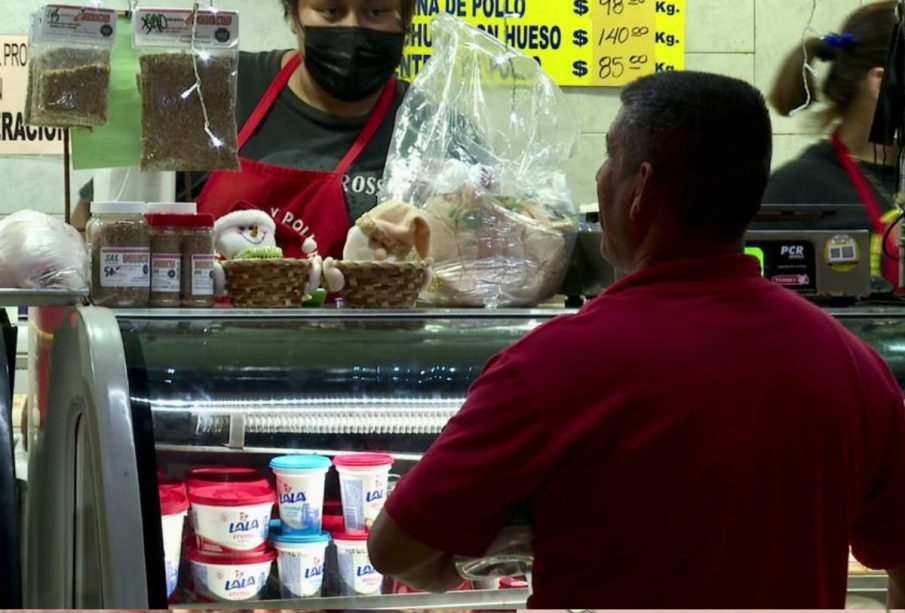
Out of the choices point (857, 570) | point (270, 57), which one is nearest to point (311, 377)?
point (857, 570)

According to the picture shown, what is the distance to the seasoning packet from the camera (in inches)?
70.2

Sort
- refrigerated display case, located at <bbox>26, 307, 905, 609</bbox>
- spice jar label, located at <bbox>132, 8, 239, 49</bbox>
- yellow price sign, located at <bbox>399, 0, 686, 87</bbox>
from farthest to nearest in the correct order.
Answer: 1. yellow price sign, located at <bbox>399, 0, 686, 87</bbox>
2. spice jar label, located at <bbox>132, 8, 239, 49</bbox>
3. refrigerated display case, located at <bbox>26, 307, 905, 609</bbox>

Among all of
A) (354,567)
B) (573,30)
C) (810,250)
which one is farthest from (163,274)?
(573,30)

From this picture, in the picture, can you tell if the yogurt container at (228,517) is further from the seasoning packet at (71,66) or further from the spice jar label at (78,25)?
the spice jar label at (78,25)

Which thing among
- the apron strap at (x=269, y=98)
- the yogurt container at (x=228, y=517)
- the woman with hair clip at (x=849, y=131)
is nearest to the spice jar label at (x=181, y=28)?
the yogurt container at (x=228, y=517)

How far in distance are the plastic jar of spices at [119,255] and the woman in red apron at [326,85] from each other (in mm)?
833

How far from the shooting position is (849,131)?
332 centimetres

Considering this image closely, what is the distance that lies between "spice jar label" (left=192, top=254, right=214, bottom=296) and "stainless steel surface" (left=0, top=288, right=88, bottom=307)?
156 mm

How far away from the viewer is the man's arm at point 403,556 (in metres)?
1.17

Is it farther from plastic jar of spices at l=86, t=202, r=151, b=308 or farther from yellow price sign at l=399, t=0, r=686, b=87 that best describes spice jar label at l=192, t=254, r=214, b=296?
yellow price sign at l=399, t=0, r=686, b=87

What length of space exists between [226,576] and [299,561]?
0.12 metres

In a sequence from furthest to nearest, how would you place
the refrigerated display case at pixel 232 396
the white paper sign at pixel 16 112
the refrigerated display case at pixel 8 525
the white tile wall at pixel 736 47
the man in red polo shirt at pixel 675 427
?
the white tile wall at pixel 736 47, the white paper sign at pixel 16 112, the refrigerated display case at pixel 8 525, the refrigerated display case at pixel 232 396, the man in red polo shirt at pixel 675 427

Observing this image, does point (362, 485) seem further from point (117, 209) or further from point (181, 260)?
point (117, 209)

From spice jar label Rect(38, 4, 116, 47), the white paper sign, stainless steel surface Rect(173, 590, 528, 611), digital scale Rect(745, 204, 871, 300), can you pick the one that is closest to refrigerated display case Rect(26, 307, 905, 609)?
stainless steel surface Rect(173, 590, 528, 611)
